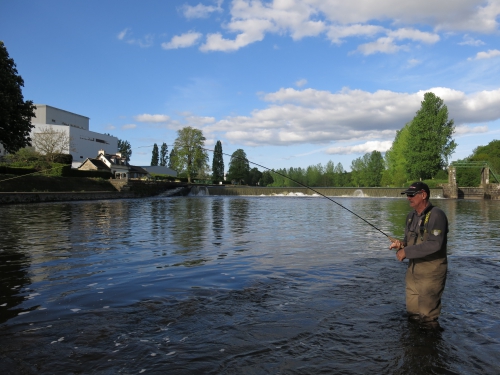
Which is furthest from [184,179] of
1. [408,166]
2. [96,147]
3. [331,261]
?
[331,261]

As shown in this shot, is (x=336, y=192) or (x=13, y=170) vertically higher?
(x=13, y=170)

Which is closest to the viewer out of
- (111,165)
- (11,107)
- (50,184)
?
(11,107)

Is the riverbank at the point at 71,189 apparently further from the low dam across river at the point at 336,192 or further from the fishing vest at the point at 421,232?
the fishing vest at the point at 421,232

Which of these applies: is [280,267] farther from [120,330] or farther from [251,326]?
[120,330]

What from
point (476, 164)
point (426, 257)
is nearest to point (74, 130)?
point (476, 164)

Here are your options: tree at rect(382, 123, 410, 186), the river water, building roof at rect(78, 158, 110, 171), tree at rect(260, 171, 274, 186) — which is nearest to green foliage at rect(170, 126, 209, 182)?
building roof at rect(78, 158, 110, 171)

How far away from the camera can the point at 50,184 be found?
160ft

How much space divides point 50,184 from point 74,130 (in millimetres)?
54566

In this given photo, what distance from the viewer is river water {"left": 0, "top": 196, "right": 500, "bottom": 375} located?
466 centimetres

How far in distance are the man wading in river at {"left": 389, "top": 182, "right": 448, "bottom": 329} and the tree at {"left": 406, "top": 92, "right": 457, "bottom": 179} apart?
81.1 meters

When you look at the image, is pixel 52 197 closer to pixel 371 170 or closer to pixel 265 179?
pixel 371 170

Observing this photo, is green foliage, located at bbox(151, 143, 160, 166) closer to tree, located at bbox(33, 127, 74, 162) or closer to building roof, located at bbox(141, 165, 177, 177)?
building roof, located at bbox(141, 165, 177, 177)

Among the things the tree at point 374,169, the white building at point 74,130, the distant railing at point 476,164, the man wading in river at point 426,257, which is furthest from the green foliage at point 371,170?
the man wading in river at point 426,257

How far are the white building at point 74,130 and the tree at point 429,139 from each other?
76.5 metres
